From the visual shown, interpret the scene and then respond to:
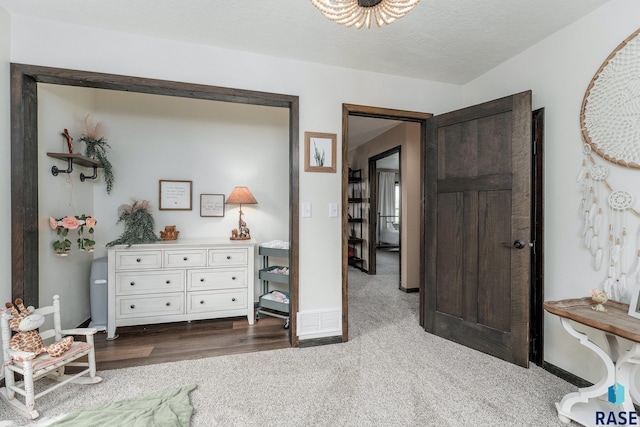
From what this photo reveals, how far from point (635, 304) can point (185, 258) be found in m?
3.29

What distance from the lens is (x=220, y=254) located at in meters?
2.97

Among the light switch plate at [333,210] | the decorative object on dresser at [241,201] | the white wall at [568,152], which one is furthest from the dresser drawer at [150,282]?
the white wall at [568,152]

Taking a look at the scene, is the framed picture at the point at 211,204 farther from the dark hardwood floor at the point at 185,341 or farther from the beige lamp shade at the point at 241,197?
the dark hardwood floor at the point at 185,341

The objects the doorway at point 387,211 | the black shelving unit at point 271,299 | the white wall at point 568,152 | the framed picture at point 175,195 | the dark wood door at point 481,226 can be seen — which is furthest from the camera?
the doorway at point 387,211

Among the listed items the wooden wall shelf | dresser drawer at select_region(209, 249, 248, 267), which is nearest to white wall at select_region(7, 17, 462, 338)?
the wooden wall shelf

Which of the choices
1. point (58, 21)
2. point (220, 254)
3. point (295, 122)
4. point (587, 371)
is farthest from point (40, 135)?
point (587, 371)

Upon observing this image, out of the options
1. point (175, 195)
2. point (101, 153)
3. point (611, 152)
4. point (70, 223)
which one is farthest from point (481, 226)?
point (101, 153)

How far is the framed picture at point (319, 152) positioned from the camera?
253 cm

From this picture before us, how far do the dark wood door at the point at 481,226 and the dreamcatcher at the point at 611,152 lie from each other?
323mm

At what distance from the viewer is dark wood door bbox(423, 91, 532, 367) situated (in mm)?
2160

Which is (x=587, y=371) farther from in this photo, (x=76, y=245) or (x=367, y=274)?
(x=76, y=245)

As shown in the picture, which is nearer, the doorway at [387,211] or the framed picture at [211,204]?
the framed picture at [211,204]

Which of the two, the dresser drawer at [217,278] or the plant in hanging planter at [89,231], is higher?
the plant in hanging planter at [89,231]

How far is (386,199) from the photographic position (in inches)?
346
